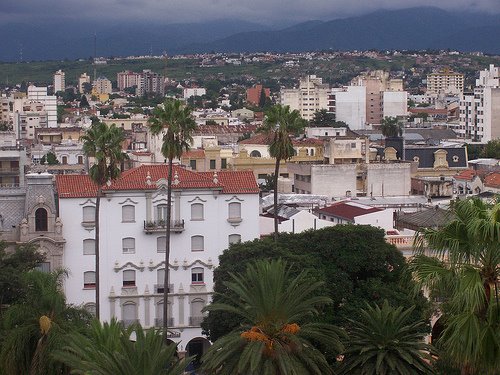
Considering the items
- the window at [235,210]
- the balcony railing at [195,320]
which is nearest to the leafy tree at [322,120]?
the window at [235,210]

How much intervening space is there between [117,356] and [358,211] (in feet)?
136

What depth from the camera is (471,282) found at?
22438 millimetres

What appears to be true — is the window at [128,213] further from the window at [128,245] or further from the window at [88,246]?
the window at [88,246]

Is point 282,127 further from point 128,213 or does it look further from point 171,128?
point 128,213

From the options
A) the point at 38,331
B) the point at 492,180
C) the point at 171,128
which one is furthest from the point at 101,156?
the point at 492,180

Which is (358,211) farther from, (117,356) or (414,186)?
(117,356)

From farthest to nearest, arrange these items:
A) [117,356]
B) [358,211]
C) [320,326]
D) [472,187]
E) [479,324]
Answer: [472,187]
[358,211]
[320,326]
[117,356]
[479,324]

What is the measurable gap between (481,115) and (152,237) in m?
112

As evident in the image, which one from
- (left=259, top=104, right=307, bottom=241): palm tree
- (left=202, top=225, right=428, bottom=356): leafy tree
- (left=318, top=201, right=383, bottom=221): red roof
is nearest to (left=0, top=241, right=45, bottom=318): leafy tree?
(left=202, top=225, right=428, bottom=356): leafy tree

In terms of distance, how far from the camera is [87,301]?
52.8 m

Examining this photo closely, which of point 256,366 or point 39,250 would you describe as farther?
point 39,250

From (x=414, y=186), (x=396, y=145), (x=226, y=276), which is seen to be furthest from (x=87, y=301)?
(x=396, y=145)

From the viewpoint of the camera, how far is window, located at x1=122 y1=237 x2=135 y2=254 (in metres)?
53.9

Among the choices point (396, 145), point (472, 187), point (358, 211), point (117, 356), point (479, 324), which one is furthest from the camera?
point (396, 145)
